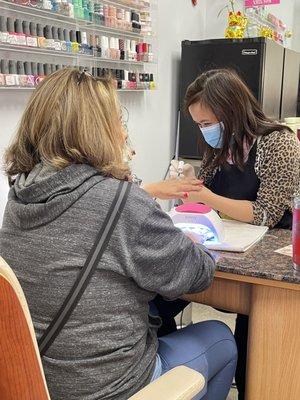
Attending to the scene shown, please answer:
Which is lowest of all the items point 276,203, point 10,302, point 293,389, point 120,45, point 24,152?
point 293,389

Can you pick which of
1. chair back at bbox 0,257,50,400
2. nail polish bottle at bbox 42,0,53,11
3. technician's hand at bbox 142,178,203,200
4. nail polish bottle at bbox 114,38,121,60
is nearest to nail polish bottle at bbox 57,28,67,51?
nail polish bottle at bbox 42,0,53,11

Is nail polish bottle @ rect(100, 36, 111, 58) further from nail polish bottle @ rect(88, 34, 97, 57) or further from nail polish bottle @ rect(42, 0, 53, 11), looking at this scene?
nail polish bottle @ rect(42, 0, 53, 11)

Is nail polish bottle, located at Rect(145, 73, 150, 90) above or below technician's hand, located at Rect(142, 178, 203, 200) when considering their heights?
above

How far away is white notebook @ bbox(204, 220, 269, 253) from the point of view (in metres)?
1.35

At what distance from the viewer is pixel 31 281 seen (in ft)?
3.21

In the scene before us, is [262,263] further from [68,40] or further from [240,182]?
[68,40]

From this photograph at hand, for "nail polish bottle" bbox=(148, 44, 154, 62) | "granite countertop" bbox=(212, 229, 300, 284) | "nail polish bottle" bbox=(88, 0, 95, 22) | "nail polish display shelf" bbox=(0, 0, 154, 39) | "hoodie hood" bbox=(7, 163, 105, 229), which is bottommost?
"granite countertop" bbox=(212, 229, 300, 284)

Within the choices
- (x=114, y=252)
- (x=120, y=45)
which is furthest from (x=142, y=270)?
(x=120, y=45)

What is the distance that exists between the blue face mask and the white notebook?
1.09ft

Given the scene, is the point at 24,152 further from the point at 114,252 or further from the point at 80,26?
the point at 80,26

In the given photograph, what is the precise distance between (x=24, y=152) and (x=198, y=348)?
694 millimetres

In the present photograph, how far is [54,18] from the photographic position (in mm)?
2061

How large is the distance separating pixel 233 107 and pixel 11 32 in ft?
3.07

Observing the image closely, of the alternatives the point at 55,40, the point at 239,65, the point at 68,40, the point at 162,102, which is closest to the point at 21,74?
the point at 55,40
